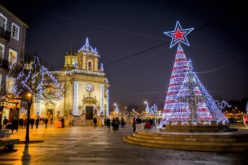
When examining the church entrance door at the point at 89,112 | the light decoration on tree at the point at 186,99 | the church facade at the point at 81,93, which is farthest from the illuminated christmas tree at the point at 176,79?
the church entrance door at the point at 89,112

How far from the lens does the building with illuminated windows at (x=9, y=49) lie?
26494 mm

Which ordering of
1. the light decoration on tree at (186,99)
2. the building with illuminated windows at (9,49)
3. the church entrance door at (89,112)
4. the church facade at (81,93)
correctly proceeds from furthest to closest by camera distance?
1. the church entrance door at (89,112)
2. the church facade at (81,93)
3. the building with illuminated windows at (9,49)
4. the light decoration on tree at (186,99)

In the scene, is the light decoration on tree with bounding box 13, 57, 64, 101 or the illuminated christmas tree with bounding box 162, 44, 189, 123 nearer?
the illuminated christmas tree with bounding box 162, 44, 189, 123

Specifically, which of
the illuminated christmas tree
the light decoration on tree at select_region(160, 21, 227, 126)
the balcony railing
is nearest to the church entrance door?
the balcony railing

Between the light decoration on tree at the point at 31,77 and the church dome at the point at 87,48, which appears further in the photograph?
the church dome at the point at 87,48

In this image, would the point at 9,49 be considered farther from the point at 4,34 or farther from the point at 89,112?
the point at 89,112

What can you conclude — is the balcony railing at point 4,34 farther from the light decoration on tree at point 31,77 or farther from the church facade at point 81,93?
the church facade at point 81,93

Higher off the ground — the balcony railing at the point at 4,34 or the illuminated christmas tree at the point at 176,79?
the balcony railing at the point at 4,34

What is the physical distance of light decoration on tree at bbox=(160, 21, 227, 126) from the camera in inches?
825

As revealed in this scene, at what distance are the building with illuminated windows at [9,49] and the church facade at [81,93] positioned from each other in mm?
23051

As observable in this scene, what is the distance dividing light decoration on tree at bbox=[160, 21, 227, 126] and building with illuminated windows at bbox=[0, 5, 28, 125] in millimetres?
16561

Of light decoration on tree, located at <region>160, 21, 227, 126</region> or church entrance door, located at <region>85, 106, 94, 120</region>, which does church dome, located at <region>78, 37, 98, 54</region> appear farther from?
light decoration on tree, located at <region>160, 21, 227, 126</region>

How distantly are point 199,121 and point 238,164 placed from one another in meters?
11.4

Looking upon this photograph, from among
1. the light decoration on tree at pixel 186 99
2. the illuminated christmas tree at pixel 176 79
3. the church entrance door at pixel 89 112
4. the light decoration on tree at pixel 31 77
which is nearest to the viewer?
the light decoration on tree at pixel 186 99
